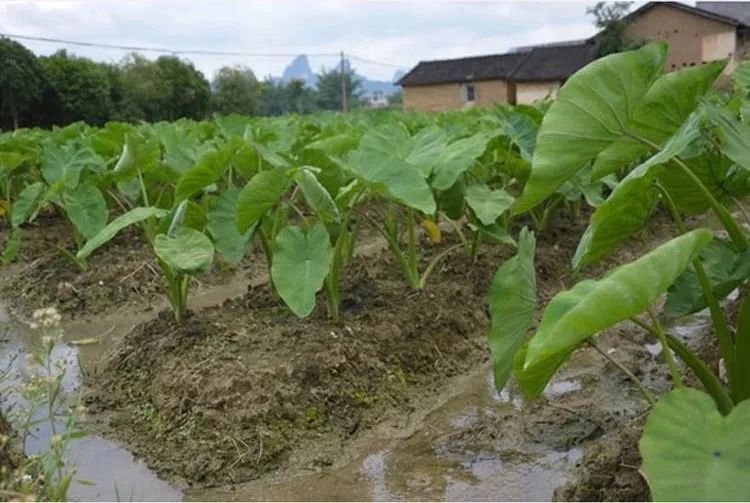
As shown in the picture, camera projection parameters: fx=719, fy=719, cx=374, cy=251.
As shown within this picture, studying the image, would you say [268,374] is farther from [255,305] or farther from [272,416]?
[255,305]

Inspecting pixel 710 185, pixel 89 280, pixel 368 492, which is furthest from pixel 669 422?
pixel 89 280

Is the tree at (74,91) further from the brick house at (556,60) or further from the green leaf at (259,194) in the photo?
the green leaf at (259,194)

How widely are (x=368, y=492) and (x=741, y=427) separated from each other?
134 cm

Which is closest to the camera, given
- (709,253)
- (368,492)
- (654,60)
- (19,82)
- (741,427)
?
(741,427)

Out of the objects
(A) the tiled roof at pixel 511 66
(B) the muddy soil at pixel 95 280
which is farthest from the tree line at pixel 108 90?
(B) the muddy soil at pixel 95 280

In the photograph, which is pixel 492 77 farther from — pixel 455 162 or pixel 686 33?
pixel 455 162

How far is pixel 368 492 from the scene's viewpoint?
2.28 metres

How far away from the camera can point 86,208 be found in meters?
4.38

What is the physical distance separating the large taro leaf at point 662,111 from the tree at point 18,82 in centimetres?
1778

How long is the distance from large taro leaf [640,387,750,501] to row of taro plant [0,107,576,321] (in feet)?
5.21

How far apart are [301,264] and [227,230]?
517 mm

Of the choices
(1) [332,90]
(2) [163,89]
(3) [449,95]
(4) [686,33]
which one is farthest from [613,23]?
(1) [332,90]

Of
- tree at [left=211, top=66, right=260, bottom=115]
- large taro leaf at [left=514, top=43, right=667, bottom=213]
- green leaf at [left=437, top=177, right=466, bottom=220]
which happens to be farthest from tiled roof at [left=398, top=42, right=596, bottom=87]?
large taro leaf at [left=514, top=43, right=667, bottom=213]

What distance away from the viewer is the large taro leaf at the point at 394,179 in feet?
9.35
